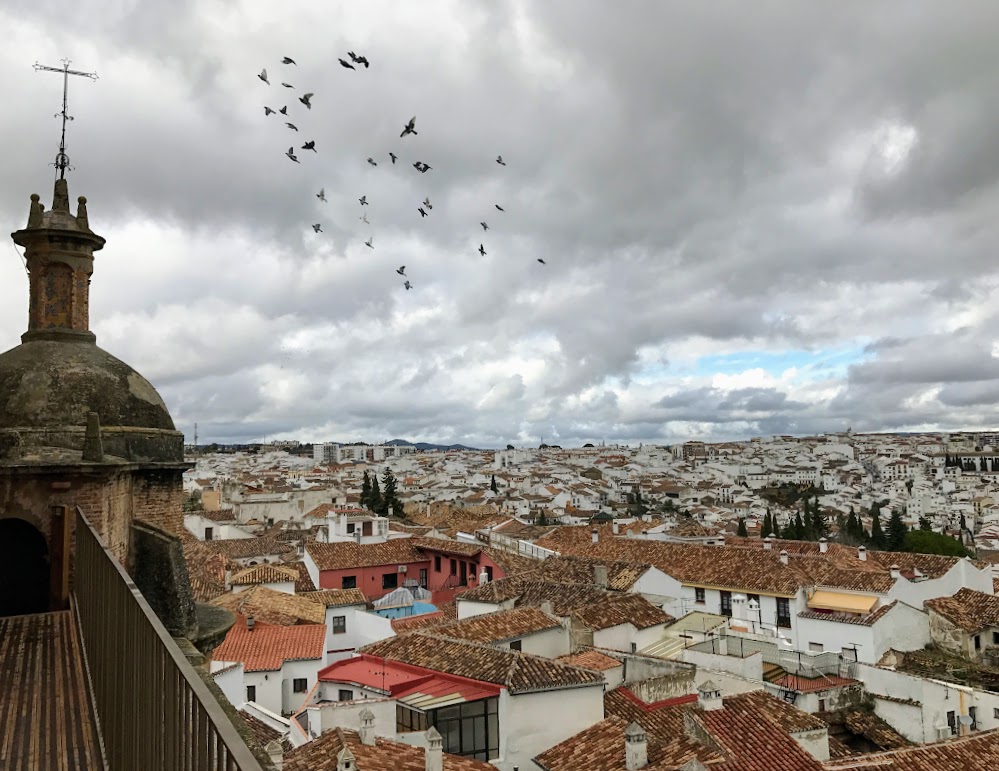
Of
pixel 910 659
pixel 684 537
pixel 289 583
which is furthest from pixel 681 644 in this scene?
pixel 684 537

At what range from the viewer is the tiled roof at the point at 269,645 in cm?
2036

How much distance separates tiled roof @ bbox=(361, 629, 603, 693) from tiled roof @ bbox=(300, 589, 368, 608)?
29.5 feet

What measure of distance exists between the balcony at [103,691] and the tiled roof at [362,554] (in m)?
29.0

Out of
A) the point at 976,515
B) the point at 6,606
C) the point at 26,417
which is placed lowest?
the point at 976,515

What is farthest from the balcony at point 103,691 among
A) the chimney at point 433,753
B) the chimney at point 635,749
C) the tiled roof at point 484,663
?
the tiled roof at point 484,663

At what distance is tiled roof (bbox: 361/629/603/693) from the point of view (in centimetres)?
1453

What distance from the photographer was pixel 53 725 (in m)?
4.73

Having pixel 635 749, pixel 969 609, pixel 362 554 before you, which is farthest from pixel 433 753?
pixel 362 554

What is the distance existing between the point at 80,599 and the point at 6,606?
2.49 meters

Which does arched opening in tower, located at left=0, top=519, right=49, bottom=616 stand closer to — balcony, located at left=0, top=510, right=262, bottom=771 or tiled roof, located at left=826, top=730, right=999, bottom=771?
balcony, located at left=0, top=510, right=262, bottom=771

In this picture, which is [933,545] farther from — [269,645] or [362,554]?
[269,645]

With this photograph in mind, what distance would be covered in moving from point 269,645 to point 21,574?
14.1 meters

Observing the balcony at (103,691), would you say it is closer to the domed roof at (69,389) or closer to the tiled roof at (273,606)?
the domed roof at (69,389)

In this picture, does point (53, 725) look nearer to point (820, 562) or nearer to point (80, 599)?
point (80, 599)
